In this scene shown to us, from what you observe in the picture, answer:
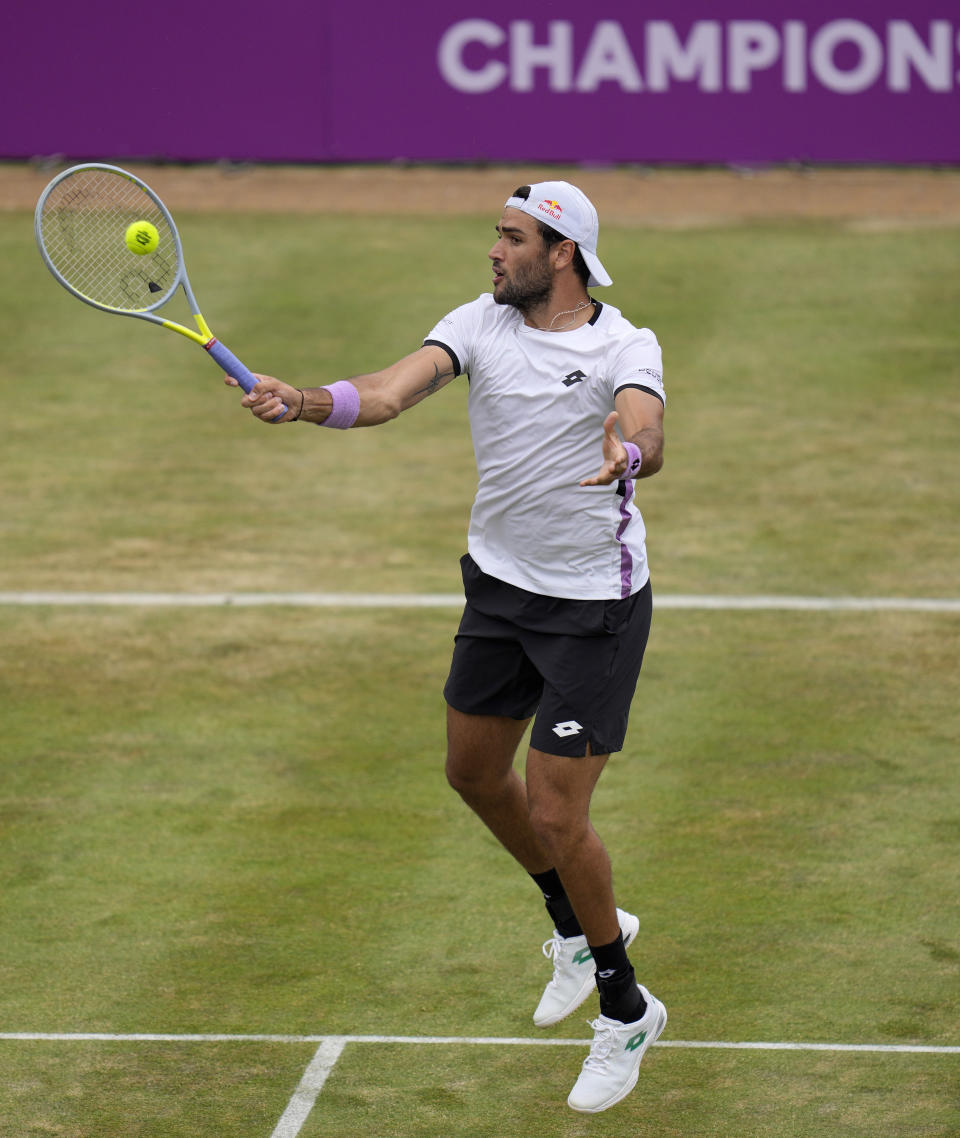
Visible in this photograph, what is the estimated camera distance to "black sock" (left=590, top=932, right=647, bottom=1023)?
6402 mm

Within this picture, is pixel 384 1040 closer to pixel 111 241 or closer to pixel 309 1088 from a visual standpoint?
pixel 309 1088

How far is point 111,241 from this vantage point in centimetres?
738

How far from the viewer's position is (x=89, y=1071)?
659 centimetres

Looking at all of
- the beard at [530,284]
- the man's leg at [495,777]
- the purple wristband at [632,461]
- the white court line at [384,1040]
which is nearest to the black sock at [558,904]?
the man's leg at [495,777]

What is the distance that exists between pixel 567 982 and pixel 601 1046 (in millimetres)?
498

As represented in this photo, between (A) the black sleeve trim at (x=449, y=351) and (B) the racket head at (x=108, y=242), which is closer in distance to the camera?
(A) the black sleeve trim at (x=449, y=351)

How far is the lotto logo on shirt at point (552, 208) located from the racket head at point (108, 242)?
1.38 meters

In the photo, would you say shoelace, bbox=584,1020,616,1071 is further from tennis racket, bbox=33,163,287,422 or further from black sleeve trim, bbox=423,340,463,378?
tennis racket, bbox=33,163,287,422

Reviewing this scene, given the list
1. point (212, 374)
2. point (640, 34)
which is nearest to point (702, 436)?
point (212, 374)

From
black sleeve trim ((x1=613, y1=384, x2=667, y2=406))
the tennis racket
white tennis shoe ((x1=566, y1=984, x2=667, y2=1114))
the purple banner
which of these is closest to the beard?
black sleeve trim ((x1=613, y1=384, x2=667, y2=406))

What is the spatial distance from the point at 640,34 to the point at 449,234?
2.87 metres

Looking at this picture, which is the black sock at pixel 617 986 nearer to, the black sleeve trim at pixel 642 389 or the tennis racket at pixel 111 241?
the black sleeve trim at pixel 642 389

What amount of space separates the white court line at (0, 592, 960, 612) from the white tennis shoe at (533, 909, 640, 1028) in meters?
5.23

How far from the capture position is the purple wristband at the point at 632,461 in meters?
5.75
